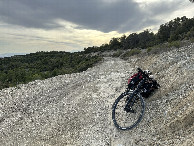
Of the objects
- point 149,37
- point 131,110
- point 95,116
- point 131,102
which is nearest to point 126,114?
A: point 131,110

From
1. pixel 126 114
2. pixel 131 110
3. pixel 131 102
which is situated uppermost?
pixel 131 102

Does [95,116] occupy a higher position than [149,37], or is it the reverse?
[149,37]

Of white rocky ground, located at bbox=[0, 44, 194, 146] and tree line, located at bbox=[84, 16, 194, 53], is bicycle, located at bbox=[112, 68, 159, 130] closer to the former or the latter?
white rocky ground, located at bbox=[0, 44, 194, 146]

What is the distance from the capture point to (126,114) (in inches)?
340

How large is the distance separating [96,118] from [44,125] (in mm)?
2590

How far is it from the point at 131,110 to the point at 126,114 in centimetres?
50

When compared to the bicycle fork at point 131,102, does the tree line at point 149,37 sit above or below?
above

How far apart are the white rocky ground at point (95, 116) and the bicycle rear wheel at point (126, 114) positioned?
0.28 m

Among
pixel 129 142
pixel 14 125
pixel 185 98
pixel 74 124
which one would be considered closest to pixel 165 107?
pixel 185 98

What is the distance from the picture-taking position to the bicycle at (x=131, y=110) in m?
7.95

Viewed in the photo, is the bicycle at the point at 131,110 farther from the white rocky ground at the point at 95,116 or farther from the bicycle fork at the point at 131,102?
the white rocky ground at the point at 95,116

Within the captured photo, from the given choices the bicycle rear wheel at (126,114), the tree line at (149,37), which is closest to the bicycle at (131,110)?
the bicycle rear wheel at (126,114)

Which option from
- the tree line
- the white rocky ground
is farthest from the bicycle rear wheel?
the tree line

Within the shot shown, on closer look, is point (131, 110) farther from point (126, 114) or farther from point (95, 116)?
point (95, 116)
